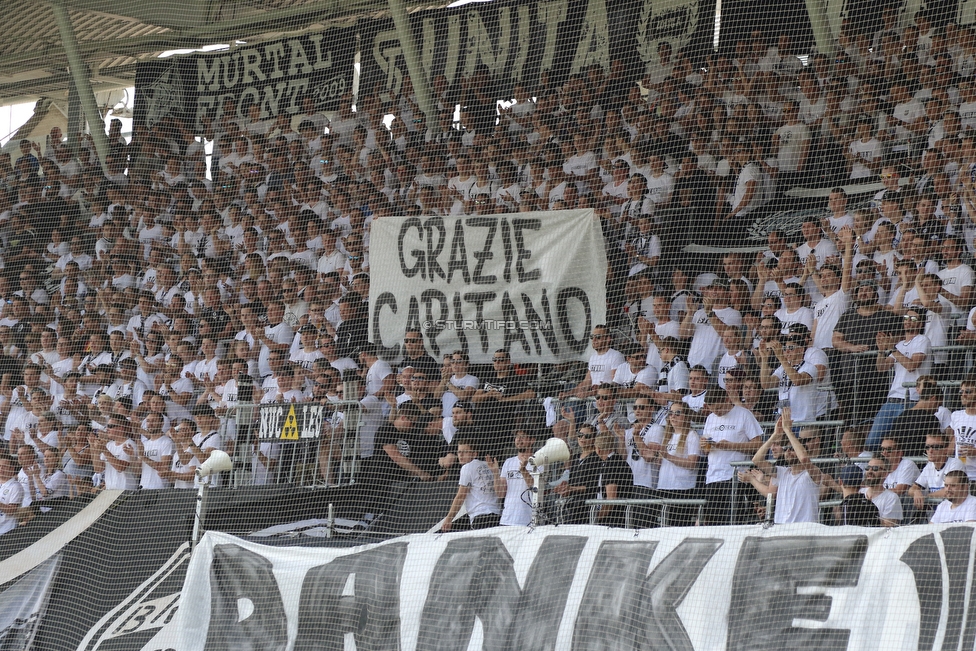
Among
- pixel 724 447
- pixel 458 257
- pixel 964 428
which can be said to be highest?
pixel 458 257

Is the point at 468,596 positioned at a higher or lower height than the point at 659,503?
lower

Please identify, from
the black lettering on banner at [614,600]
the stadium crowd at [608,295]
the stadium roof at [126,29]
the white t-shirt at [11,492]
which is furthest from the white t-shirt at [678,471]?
the stadium roof at [126,29]

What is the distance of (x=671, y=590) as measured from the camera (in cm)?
525

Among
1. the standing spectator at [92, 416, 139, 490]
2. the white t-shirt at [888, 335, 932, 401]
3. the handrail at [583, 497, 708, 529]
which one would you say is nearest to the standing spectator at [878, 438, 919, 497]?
the white t-shirt at [888, 335, 932, 401]

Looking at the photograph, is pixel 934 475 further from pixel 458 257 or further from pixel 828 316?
pixel 458 257

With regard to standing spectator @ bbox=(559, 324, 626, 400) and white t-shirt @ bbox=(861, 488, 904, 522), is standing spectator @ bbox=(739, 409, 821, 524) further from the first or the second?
standing spectator @ bbox=(559, 324, 626, 400)

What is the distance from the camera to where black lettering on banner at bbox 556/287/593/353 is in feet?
25.9

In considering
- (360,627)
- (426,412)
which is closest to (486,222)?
(426,412)

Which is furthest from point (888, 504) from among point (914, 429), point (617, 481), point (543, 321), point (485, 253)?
point (485, 253)

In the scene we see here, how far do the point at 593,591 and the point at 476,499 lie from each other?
1573mm

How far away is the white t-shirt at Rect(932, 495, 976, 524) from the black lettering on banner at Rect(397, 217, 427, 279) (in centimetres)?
387

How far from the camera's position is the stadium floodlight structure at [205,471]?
636 centimetres

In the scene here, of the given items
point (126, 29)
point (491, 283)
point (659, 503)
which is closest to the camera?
point (659, 503)

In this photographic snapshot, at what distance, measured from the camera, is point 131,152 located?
11.9 m
